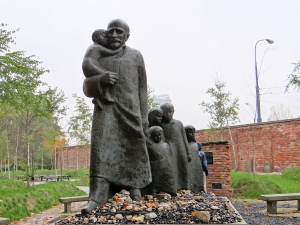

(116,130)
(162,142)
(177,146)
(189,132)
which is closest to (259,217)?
(189,132)

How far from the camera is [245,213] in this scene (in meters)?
9.15

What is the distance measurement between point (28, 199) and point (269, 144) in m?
11.7

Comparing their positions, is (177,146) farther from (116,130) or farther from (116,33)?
(116,33)

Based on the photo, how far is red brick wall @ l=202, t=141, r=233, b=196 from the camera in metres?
12.1

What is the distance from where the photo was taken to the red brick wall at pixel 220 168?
12117 millimetres

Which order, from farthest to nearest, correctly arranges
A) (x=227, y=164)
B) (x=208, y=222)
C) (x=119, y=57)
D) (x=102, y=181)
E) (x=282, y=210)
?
(x=227, y=164)
(x=282, y=210)
(x=119, y=57)
(x=102, y=181)
(x=208, y=222)

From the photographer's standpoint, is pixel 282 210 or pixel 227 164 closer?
pixel 282 210

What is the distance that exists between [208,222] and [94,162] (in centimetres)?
131

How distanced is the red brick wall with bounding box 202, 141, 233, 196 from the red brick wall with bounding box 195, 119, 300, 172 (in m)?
4.30

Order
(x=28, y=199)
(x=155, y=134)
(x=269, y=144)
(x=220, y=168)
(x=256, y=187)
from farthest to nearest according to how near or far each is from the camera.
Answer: (x=269, y=144), (x=256, y=187), (x=220, y=168), (x=28, y=199), (x=155, y=134)

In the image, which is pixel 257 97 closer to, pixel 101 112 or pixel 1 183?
pixel 1 183

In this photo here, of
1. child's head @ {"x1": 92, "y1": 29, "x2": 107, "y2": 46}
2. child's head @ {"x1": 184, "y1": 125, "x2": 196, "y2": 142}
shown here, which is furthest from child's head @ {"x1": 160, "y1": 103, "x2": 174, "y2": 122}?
child's head @ {"x1": 92, "y1": 29, "x2": 107, "y2": 46}

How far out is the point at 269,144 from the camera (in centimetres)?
1791

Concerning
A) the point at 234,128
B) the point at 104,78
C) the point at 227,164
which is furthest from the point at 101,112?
the point at 234,128
